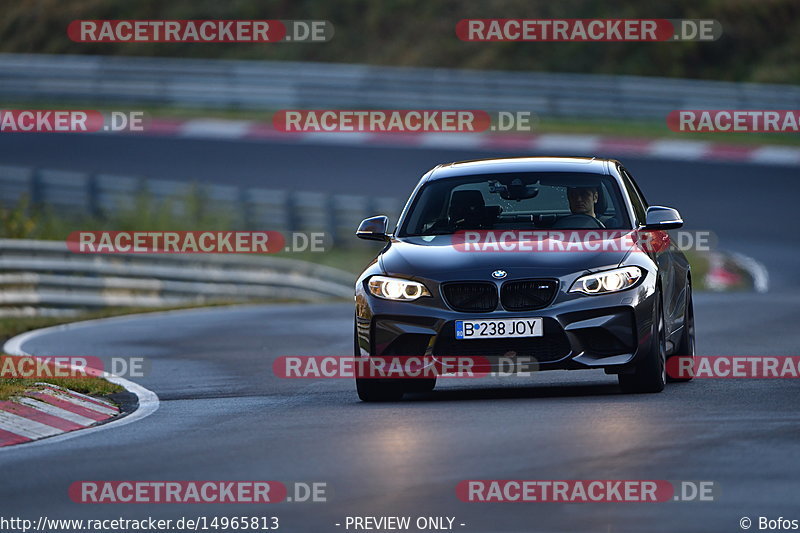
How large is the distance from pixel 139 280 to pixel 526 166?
15454 mm

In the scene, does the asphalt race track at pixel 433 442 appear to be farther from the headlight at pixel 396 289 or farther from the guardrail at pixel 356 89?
the guardrail at pixel 356 89

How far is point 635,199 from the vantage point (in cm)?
1293

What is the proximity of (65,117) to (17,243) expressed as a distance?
20499 millimetres

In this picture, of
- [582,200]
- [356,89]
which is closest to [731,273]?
[356,89]

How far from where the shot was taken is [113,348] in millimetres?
18312

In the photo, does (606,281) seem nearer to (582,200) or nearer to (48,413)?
(582,200)

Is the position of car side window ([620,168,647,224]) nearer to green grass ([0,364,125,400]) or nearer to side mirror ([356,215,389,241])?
side mirror ([356,215,389,241])

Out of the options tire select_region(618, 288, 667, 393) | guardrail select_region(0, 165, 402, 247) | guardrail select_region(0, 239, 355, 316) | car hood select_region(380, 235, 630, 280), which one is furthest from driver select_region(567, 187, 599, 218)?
guardrail select_region(0, 165, 402, 247)

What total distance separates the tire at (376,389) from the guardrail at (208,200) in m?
23.7

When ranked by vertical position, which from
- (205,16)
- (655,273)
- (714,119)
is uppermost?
(205,16)

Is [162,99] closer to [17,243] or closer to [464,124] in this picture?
[464,124]

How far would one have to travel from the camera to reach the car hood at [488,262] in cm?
1120

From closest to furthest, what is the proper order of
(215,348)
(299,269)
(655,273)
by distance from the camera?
(655,273) → (215,348) → (299,269)

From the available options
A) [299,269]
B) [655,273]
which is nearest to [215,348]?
[655,273]
